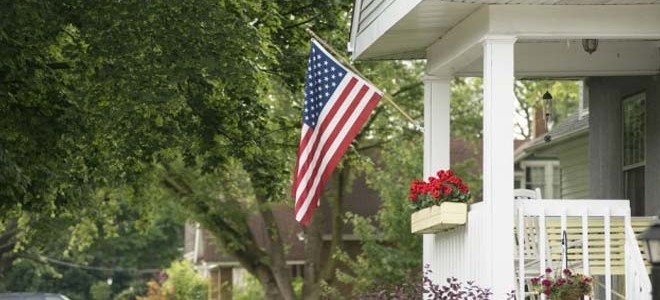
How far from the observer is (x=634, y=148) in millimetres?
18719

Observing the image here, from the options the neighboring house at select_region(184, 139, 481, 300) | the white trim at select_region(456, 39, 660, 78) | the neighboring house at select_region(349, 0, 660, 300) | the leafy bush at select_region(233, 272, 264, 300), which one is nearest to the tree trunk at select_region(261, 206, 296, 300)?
the neighboring house at select_region(184, 139, 481, 300)

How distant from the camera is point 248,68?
61.7 feet

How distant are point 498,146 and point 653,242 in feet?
14.0

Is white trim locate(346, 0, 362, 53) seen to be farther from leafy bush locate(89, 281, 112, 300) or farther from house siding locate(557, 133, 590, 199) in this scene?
leafy bush locate(89, 281, 112, 300)

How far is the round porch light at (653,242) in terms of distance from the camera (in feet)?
28.3

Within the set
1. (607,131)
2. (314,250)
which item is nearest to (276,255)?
(314,250)

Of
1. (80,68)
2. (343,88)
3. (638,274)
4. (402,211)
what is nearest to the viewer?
(638,274)

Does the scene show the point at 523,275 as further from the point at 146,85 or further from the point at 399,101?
the point at 399,101

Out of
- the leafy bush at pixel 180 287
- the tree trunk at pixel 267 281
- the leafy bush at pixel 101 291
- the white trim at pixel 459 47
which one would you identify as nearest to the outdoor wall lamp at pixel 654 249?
the white trim at pixel 459 47

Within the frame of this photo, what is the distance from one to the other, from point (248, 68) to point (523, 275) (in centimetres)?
696

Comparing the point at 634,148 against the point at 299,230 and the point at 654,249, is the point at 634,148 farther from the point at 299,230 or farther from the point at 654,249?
the point at 299,230

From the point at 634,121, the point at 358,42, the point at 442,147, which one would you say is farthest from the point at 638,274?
the point at 634,121

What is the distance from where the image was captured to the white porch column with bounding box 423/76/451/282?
50.6ft

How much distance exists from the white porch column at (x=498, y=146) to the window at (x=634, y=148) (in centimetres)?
581
